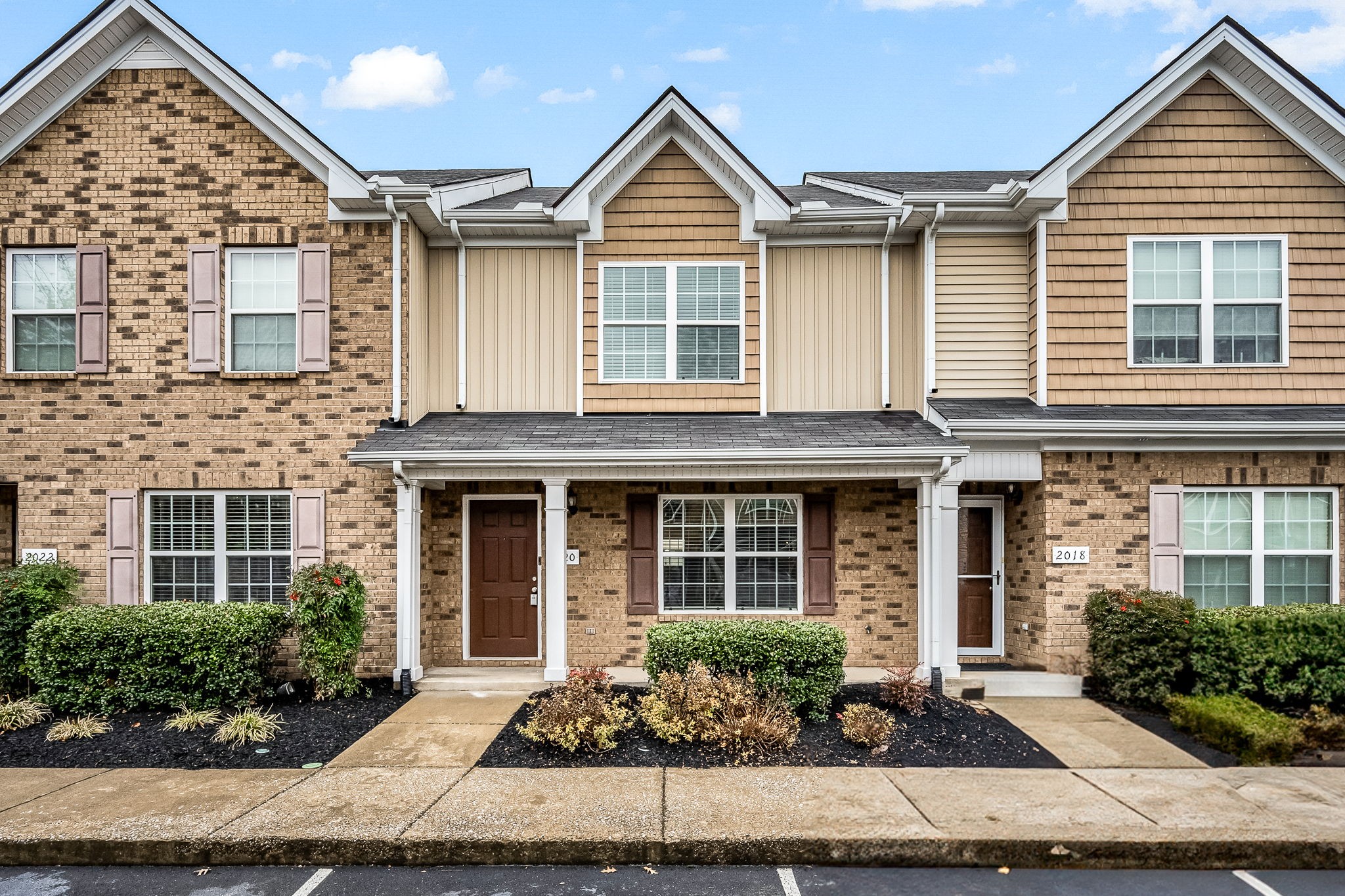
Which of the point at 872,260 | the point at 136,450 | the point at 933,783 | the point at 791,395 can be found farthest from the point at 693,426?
the point at 136,450

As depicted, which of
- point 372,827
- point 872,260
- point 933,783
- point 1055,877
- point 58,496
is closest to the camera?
point 1055,877

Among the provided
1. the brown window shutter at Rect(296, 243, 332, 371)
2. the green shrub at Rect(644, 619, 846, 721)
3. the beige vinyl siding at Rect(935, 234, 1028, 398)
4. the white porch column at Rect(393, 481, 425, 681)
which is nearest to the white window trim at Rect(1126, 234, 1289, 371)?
the beige vinyl siding at Rect(935, 234, 1028, 398)

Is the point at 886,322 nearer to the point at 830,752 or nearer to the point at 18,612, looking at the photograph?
the point at 830,752

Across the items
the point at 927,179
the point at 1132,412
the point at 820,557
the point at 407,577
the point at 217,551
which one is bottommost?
the point at 407,577

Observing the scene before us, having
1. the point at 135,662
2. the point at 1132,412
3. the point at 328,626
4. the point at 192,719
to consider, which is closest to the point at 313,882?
the point at 192,719

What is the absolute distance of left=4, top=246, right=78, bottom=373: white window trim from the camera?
9211 mm

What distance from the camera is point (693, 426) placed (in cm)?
931

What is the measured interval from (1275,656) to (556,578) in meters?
7.36

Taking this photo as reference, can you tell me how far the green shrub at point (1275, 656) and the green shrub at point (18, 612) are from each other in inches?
469

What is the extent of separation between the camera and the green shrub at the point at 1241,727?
6.53 meters

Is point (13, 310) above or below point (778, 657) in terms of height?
above

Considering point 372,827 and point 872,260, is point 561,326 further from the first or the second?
point 372,827

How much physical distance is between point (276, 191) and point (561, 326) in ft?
11.9

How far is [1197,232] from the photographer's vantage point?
9.23m
